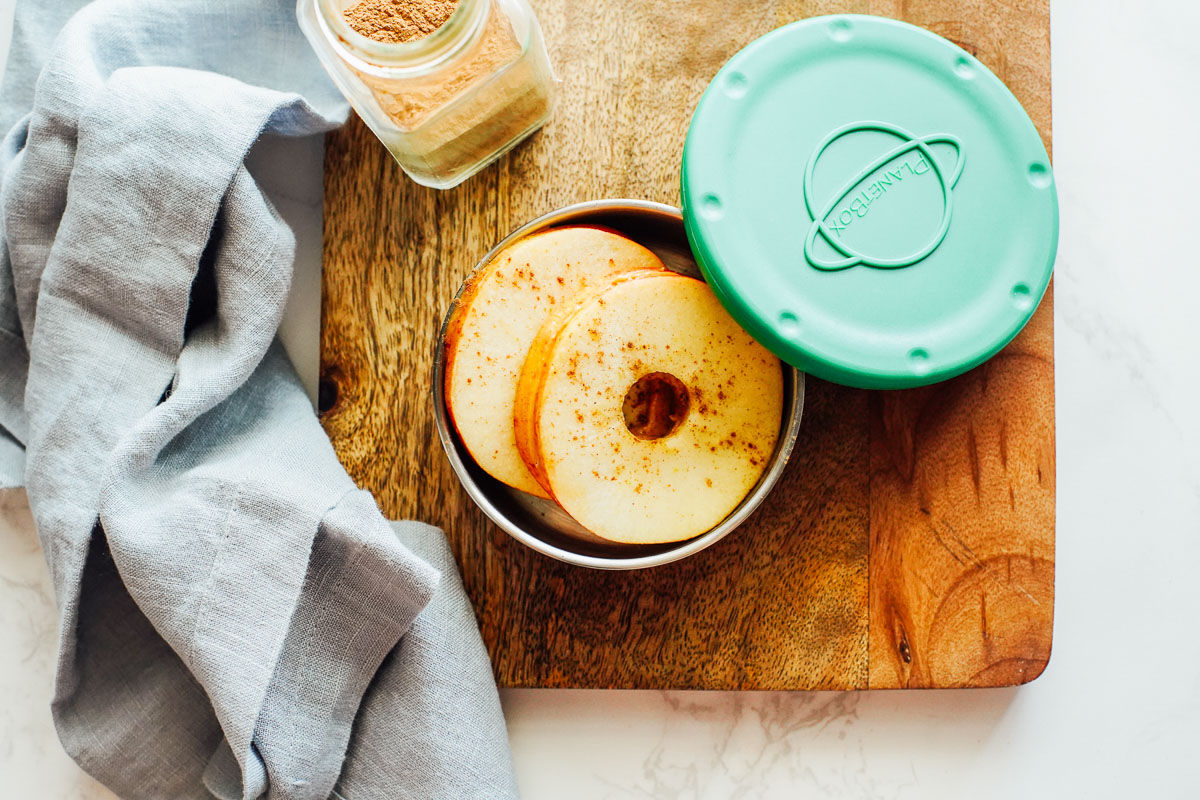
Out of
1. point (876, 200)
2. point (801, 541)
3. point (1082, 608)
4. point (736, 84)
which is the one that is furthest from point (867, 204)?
point (1082, 608)

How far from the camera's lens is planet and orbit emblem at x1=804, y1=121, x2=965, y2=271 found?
550 mm

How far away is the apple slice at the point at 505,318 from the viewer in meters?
0.57

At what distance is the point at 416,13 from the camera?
20.8 inches

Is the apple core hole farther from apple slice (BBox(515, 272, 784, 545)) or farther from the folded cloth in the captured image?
the folded cloth

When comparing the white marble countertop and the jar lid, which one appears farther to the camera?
the white marble countertop

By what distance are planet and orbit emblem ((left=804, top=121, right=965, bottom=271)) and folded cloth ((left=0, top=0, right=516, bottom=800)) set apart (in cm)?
33

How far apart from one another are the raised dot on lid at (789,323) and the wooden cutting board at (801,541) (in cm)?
10

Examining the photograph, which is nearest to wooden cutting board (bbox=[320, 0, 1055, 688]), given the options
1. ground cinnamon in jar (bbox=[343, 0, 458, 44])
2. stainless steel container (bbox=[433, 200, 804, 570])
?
stainless steel container (bbox=[433, 200, 804, 570])

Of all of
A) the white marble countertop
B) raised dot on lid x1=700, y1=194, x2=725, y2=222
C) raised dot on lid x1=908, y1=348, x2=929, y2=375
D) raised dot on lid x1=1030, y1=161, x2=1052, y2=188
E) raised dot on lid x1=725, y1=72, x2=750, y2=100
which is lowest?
the white marble countertop

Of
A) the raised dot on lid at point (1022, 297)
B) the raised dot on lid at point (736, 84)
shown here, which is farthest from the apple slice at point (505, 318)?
the raised dot on lid at point (1022, 297)

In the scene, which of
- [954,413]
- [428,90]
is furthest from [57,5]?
[954,413]

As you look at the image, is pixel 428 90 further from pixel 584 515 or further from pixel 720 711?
pixel 720 711

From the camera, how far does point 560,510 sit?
627 mm

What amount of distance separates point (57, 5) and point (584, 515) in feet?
1.75
